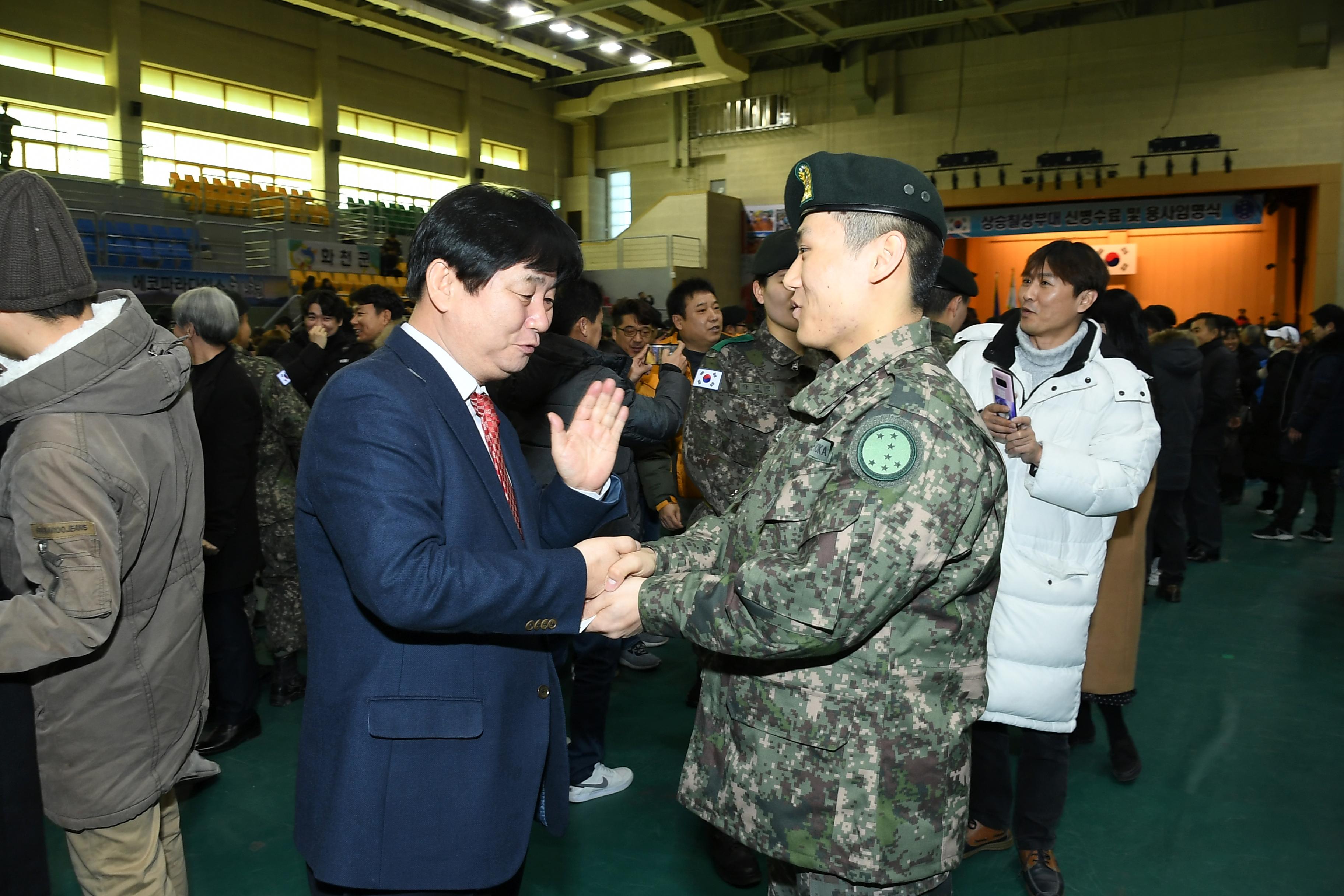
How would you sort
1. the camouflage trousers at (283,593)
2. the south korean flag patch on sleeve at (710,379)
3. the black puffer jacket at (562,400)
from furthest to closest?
the camouflage trousers at (283,593)
the south korean flag patch on sleeve at (710,379)
the black puffer jacket at (562,400)

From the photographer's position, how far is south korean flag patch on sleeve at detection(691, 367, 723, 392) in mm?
2996

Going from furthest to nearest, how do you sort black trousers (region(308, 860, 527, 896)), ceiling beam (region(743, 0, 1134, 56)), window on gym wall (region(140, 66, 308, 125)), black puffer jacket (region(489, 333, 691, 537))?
window on gym wall (region(140, 66, 308, 125)) → ceiling beam (region(743, 0, 1134, 56)) → black puffer jacket (region(489, 333, 691, 537)) → black trousers (region(308, 860, 527, 896))

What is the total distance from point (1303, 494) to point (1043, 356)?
623 centimetres

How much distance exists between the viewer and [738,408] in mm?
2943

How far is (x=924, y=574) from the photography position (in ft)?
4.04

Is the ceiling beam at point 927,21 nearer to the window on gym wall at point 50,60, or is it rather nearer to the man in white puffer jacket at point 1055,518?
the window on gym wall at point 50,60

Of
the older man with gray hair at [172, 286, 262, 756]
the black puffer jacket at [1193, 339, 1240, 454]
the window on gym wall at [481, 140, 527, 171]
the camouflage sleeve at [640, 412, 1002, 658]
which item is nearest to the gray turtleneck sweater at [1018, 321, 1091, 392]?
the camouflage sleeve at [640, 412, 1002, 658]

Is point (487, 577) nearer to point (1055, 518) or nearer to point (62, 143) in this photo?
point (1055, 518)

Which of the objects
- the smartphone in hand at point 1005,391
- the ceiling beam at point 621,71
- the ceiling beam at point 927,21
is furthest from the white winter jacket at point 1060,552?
the ceiling beam at point 621,71

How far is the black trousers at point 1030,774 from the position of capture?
251 cm

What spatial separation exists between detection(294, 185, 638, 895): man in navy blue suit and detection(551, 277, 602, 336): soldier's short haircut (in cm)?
165

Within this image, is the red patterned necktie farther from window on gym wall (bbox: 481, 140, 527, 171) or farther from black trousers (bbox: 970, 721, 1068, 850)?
window on gym wall (bbox: 481, 140, 527, 171)

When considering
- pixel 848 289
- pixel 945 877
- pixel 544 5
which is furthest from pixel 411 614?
pixel 544 5

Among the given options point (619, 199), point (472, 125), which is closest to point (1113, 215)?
point (619, 199)
